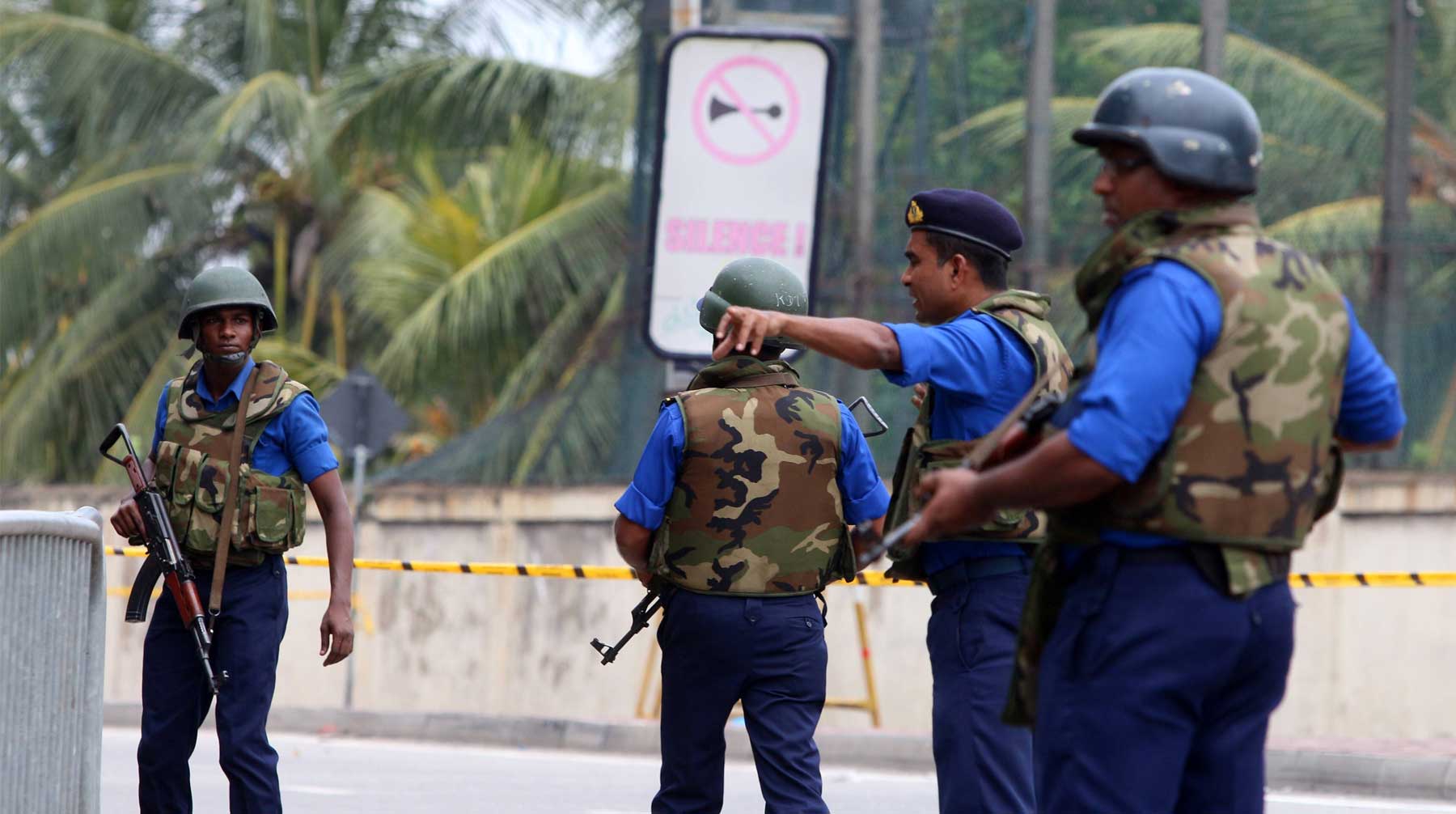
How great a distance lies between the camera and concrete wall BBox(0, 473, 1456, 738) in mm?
12141

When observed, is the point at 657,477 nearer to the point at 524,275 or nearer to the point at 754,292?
the point at 754,292

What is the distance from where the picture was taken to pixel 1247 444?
11.6 feet

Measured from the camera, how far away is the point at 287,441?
582 cm

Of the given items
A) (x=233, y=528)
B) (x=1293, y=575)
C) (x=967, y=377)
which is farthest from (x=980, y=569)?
(x=1293, y=575)

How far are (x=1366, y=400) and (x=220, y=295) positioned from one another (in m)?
3.11

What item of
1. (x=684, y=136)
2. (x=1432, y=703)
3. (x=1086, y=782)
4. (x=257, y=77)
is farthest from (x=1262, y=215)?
(x=1086, y=782)

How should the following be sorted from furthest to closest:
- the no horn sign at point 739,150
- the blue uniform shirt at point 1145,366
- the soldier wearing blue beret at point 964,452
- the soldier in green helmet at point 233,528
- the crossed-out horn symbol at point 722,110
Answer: the crossed-out horn symbol at point 722,110
the no horn sign at point 739,150
the soldier in green helmet at point 233,528
the soldier wearing blue beret at point 964,452
the blue uniform shirt at point 1145,366

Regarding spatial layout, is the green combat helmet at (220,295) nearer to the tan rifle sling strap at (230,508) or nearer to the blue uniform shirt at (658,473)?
the tan rifle sling strap at (230,508)

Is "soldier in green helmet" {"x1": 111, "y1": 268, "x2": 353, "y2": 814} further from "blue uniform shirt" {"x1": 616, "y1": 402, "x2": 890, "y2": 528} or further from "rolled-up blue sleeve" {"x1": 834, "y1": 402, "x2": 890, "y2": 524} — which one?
"rolled-up blue sleeve" {"x1": 834, "y1": 402, "x2": 890, "y2": 524}

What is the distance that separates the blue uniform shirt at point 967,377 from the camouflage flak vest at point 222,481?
5.61 ft

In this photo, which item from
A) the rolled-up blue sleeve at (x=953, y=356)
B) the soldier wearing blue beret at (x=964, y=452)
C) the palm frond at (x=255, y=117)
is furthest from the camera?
the palm frond at (x=255, y=117)

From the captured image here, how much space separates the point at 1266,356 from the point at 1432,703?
9053 mm

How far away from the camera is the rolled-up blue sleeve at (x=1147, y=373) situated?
3.44m

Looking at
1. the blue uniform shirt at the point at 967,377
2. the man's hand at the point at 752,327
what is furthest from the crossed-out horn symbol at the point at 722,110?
the man's hand at the point at 752,327
